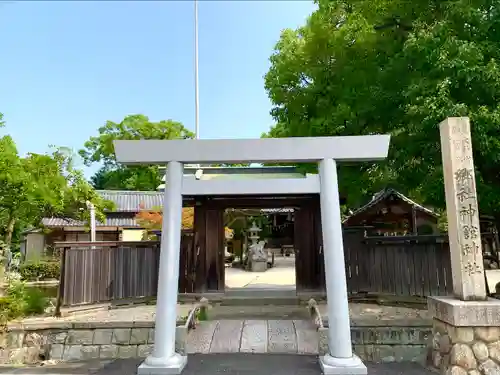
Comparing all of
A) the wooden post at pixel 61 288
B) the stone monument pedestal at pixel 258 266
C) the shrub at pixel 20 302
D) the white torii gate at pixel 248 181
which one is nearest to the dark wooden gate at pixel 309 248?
the white torii gate at pixel 248 181

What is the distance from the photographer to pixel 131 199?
26.8 m

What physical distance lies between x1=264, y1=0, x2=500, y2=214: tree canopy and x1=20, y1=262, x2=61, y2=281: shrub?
38.3 feet

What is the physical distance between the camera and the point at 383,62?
8.95 meters

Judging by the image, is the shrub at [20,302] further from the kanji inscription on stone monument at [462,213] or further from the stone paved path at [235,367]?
the kanji inscription on stone monument at [462,213]

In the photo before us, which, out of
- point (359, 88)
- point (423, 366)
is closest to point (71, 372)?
point (423, 366)

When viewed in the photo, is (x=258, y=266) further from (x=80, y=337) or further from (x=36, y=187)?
(x=80, y=337)

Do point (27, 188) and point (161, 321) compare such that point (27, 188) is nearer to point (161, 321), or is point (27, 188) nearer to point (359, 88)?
point (161, 321)

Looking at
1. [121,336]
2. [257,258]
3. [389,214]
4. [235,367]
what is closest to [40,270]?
[257,258]

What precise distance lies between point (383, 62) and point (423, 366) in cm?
673

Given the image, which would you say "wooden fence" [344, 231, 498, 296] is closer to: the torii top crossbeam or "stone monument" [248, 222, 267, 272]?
the torii top crossbeam

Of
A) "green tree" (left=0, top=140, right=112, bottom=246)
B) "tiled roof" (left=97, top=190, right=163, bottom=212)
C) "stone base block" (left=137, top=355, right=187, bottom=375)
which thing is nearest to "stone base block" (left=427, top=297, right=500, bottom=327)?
"stone base block" (left=137, top=355, right=187, bottom=375)

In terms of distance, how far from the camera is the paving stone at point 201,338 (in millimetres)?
6523

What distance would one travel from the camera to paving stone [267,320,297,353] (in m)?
6.43

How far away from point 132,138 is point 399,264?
908 inches
